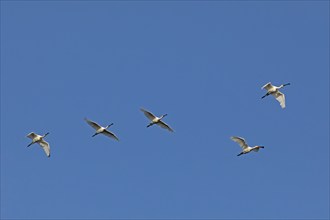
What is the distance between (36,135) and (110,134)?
1174cm

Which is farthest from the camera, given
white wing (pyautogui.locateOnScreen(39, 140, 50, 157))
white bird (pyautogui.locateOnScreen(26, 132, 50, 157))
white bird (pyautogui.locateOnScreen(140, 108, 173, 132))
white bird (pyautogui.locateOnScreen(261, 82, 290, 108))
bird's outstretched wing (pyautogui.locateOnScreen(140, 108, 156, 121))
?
white wing (pyautogui.locateOnScreen(39, 140, 50, 157))

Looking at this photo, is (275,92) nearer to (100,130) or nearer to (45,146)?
(100,130)

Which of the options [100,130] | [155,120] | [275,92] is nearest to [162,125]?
[155,120]

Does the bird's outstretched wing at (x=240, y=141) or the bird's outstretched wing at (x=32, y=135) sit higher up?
the bird's outstretched wing at (x=32, y=135)

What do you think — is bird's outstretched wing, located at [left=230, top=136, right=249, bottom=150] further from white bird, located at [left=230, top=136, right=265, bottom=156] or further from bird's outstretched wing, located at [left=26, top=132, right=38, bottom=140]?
bird's outstretched wing, located at [left=26, top=132, right=38, bottom=140]

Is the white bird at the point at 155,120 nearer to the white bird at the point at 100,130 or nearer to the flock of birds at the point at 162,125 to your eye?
the flock of birds at the point at 162,125

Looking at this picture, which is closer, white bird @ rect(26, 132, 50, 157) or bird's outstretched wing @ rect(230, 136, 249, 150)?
bird's outstretched wing @ rect(230, 136, 249, 150)

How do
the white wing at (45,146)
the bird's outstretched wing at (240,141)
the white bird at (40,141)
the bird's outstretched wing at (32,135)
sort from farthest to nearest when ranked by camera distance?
the white wing at (45,146) → the white bird at (40,141) → the bird's outstretched wing at (32,135) → the bird's outstretched wing at (240,141)

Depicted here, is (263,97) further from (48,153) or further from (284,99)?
(48,153)

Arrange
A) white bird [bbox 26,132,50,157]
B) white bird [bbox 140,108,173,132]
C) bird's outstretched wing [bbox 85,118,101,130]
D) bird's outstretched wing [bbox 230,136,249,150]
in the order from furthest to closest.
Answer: white bird [bbox 26,132,50,157] < white bird [bbox 140,108,173,132] < bird's outstretched wing [bbox 85,118,101,130] < bird's outstretched wing [bbox 230,136,249,150]

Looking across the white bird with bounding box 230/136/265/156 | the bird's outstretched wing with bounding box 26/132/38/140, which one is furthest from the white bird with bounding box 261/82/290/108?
the bird's outstretched wing with bounding box 26/132/38/140

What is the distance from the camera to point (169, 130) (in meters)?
184

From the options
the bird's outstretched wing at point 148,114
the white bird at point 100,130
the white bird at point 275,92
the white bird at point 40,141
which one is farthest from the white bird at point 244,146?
the white bird at point 40,141

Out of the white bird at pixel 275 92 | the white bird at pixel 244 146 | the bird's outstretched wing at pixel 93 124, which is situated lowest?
the white bird at pixel 244 146
